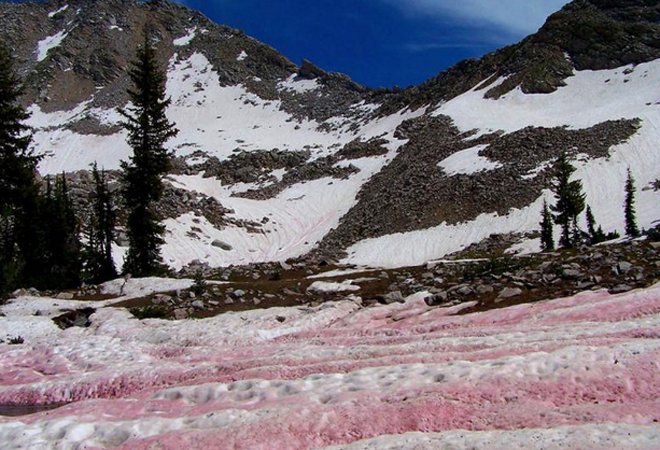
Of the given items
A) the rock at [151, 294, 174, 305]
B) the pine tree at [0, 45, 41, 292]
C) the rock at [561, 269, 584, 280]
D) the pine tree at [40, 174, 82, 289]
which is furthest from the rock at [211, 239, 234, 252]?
the rock at [561, 269, 584, 280]

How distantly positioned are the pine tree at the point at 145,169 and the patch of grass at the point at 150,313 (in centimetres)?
1438

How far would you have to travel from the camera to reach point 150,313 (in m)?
21.7

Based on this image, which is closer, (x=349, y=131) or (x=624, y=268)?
(x=624, y=268)

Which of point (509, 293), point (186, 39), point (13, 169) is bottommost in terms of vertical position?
point (509, 293)

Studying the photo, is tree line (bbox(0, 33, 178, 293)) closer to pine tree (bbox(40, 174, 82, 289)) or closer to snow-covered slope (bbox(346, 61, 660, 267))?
pine tree (bbox(40, 174, 82, 289))

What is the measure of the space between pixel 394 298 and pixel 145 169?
940 inches

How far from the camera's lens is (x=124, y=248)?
2101 inches

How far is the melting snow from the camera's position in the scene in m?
169

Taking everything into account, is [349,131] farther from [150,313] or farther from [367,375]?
[367,375]

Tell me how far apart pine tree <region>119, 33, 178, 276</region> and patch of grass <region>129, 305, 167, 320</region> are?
14378mm

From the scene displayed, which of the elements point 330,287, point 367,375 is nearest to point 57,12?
point 330,287

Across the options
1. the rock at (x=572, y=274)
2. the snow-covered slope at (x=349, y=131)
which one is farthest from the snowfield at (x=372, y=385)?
the snow-covered slope at (x=349, y=131)

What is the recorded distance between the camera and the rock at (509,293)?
59.9ft

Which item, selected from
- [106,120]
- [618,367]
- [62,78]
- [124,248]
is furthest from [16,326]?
[62,78]
